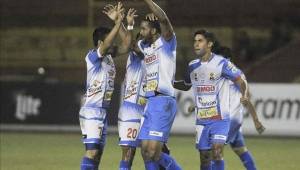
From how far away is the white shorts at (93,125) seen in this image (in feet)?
35.5

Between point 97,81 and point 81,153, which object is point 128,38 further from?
point 81,153

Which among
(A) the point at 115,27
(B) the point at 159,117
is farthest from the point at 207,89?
(A) the point at 115,27

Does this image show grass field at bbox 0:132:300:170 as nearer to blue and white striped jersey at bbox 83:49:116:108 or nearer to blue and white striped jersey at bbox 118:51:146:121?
blue and white striped jersey at bbox 118:51:146:121

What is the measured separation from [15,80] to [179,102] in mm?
5217

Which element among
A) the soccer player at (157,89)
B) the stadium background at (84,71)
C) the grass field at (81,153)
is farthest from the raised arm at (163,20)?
the stadium background at (84,71)

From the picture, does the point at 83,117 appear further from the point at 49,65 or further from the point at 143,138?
the point at 49,65

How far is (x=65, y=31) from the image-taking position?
3077cm

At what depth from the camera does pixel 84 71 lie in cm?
2805

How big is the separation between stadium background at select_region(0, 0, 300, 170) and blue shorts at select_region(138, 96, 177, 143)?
12.7 feet

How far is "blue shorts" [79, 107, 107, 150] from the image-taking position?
35.5ft

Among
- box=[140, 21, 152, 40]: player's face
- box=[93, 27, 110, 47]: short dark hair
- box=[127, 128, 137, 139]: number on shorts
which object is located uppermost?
box=[140, 21, 152, 40]: player's face

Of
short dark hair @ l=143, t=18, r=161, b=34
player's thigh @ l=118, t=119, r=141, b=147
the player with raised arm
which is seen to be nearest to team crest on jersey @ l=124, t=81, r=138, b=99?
the player with raised arm

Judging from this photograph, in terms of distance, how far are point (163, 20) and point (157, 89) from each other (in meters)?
0.89

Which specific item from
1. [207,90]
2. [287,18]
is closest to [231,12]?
[287,18]
